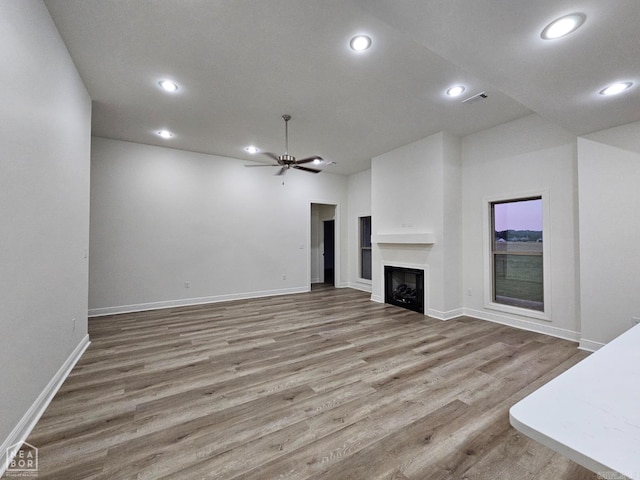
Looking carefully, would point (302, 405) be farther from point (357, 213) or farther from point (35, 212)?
point (357, 213)

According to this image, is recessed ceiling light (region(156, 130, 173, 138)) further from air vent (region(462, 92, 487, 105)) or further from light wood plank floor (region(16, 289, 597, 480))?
air vent (region(462, 92, 487, 105))

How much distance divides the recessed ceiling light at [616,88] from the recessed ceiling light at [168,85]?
429 cm

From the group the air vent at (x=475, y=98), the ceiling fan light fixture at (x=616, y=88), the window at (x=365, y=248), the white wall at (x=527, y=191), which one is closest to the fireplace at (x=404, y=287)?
the white wall at (x=527, y=191)

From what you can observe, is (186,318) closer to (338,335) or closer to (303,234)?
(338,335)

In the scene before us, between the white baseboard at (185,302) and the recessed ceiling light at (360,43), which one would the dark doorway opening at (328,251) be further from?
the recessed ceiling light at (360,43)

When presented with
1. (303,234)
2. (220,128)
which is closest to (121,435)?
(220,128)

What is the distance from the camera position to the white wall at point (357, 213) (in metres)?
7.01

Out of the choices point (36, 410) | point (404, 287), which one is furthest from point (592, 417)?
point (404, 287)

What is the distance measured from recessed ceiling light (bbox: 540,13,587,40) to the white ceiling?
1.7 inches

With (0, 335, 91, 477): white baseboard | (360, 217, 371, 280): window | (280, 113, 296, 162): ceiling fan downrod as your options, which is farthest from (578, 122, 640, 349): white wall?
(0, 335, 91, 477): white baseboard

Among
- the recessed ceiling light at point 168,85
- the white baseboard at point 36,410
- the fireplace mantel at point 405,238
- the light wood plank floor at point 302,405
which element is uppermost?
the recessed ceiling light at point 168,85

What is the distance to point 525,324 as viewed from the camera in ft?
13.1

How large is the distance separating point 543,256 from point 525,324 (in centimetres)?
103

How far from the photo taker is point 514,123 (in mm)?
4113
